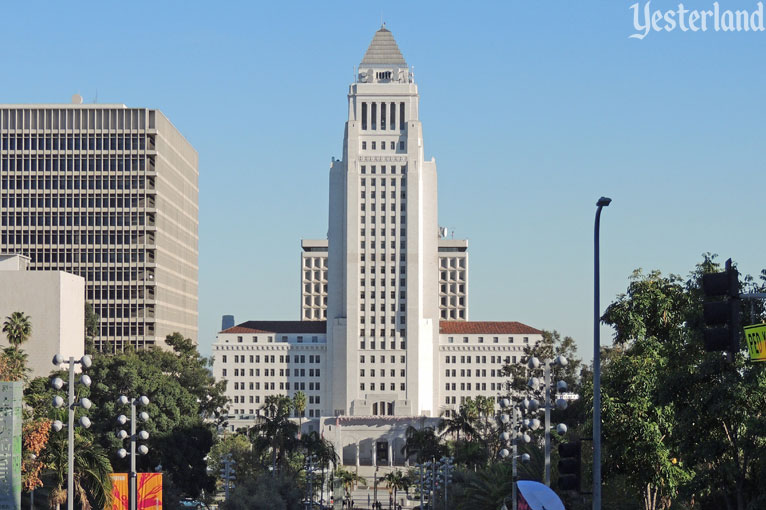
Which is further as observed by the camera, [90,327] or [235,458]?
[90,327]

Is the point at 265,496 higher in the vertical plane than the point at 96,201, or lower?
lower

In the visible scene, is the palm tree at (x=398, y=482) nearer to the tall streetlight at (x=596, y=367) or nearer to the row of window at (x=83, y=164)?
the row of window at (x=83, y=164)

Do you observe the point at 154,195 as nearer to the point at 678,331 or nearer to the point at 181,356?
the point at 181,356

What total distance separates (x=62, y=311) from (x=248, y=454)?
25921 millimetres

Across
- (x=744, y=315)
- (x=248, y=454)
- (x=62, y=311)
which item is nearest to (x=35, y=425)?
(x=744, y=315)

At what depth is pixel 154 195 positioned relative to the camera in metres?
184

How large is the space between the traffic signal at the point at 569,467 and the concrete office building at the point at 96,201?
154250 millimetres

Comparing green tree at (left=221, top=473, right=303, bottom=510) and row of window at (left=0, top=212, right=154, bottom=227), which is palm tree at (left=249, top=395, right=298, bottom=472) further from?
row of window at (left=0, top=212, right=154, bottom=227)

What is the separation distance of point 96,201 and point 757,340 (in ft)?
533

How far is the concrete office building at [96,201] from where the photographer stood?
181 m

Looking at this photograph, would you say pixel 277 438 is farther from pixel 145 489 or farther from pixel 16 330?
pixel 145 489

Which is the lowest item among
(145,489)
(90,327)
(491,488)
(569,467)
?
(145,489)

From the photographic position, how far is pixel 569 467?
31.3 meters

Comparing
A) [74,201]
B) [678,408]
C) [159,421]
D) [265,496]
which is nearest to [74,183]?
[74,201]
